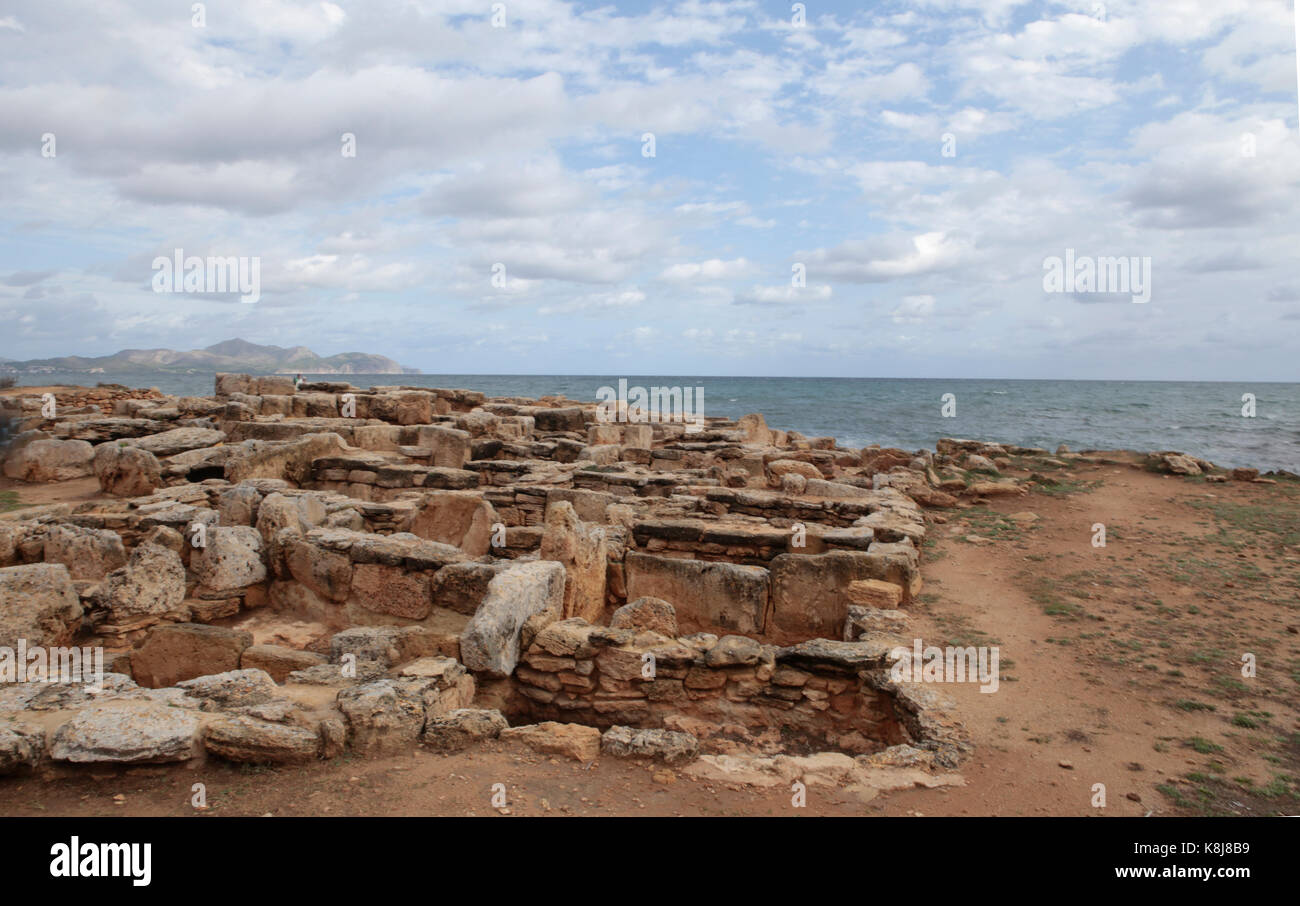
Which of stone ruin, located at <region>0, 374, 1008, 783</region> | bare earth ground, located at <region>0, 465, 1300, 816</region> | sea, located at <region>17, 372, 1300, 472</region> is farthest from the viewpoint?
sea, located at <region>17, 372, 1300, 472</region>

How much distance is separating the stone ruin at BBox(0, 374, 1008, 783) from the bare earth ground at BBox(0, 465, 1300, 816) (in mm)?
197

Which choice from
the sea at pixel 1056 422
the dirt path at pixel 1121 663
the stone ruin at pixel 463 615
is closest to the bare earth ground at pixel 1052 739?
the dirt path at pixel 1121 663

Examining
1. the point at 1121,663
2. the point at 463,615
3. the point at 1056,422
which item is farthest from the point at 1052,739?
the point at 1056,422

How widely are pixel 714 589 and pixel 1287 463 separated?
27.5 m

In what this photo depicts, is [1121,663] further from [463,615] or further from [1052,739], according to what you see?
[463,615]

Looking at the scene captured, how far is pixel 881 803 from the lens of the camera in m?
3.79

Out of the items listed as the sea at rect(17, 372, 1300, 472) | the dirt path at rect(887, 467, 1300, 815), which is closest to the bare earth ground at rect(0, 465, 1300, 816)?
the dirt path at rect(887, 467, 1300, 815)

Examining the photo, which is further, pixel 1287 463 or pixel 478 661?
pixel 1287 463

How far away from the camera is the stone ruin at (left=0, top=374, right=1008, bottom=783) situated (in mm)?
4215

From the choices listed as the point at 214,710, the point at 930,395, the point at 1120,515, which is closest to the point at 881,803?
the point at 214,710

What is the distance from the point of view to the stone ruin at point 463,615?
421 centimetres

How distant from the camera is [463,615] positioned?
6145mm

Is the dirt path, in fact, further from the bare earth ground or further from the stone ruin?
the stone ruin
